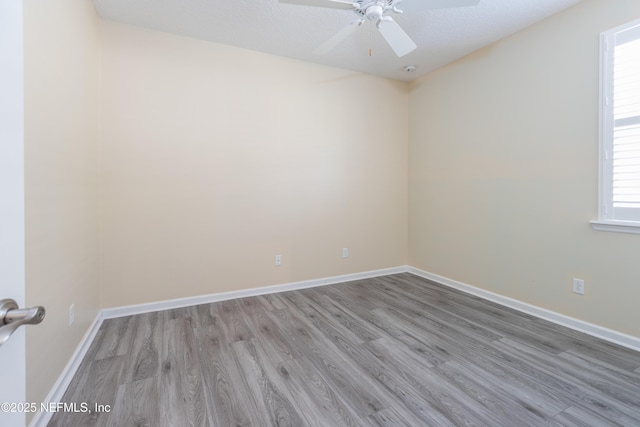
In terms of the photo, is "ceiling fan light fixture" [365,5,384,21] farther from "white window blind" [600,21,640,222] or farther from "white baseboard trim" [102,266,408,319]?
"white baseboard trim" [102,266,408,319]

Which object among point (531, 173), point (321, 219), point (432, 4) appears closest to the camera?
point (432, 4)

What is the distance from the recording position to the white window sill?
200 cm

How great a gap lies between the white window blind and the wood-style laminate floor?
108cm

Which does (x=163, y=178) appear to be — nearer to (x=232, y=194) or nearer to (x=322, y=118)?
(x=232, y=194)

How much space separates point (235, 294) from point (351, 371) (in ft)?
5.49

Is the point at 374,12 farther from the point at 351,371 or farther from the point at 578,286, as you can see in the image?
the point at 578,286

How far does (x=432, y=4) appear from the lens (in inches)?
68.9

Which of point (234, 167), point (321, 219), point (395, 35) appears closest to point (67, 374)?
point (234, 167)

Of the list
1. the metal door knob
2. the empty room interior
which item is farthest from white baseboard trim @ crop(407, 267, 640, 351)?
the metal door knob

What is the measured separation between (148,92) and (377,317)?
299cm

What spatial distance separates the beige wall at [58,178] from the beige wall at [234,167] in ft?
0.87

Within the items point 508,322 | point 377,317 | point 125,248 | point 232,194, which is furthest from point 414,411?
point 125,248

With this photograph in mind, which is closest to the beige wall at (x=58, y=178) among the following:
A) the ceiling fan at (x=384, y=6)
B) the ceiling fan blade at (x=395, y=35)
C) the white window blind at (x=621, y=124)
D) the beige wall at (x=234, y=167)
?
the beige wall at (x=234, y=167)

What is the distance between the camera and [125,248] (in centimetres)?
258
